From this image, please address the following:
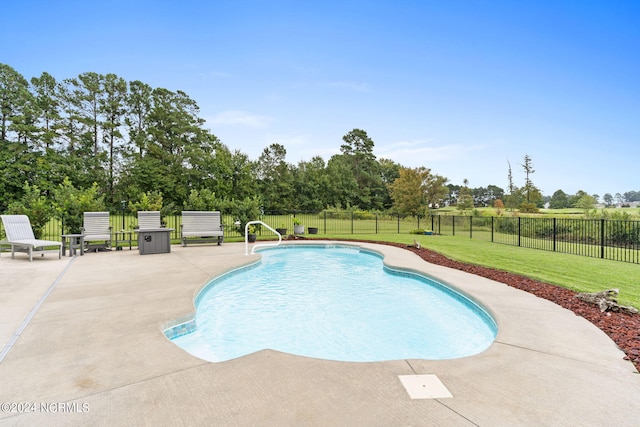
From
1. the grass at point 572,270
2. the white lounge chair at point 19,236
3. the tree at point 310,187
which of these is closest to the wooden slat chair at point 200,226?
the white lounge chair at point 19,236

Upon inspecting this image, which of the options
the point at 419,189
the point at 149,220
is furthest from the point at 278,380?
the point at 419,189

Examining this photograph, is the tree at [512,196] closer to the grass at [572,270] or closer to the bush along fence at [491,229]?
the bush along fence at [491,229]

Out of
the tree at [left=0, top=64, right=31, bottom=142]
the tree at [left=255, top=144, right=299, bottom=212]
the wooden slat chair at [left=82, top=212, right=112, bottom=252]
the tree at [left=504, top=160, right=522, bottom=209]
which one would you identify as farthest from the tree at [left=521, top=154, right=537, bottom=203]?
the tree at [left=0, top=64, right=31, bottom=142]

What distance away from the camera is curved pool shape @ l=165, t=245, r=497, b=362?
3.55 metres

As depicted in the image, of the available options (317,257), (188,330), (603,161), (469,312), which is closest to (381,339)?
(469,312)

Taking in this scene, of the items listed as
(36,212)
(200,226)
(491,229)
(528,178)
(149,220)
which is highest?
(528,178)

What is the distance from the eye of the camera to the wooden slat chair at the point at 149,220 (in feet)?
30.6

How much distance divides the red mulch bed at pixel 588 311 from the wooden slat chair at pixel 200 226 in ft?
24.3

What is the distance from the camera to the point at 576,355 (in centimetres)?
269

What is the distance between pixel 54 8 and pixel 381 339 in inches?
574

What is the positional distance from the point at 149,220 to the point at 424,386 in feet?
31.1

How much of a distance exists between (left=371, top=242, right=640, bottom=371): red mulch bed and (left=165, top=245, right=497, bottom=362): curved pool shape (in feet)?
3.57

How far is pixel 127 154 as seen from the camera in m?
27.6

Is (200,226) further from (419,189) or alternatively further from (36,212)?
(419,189)
